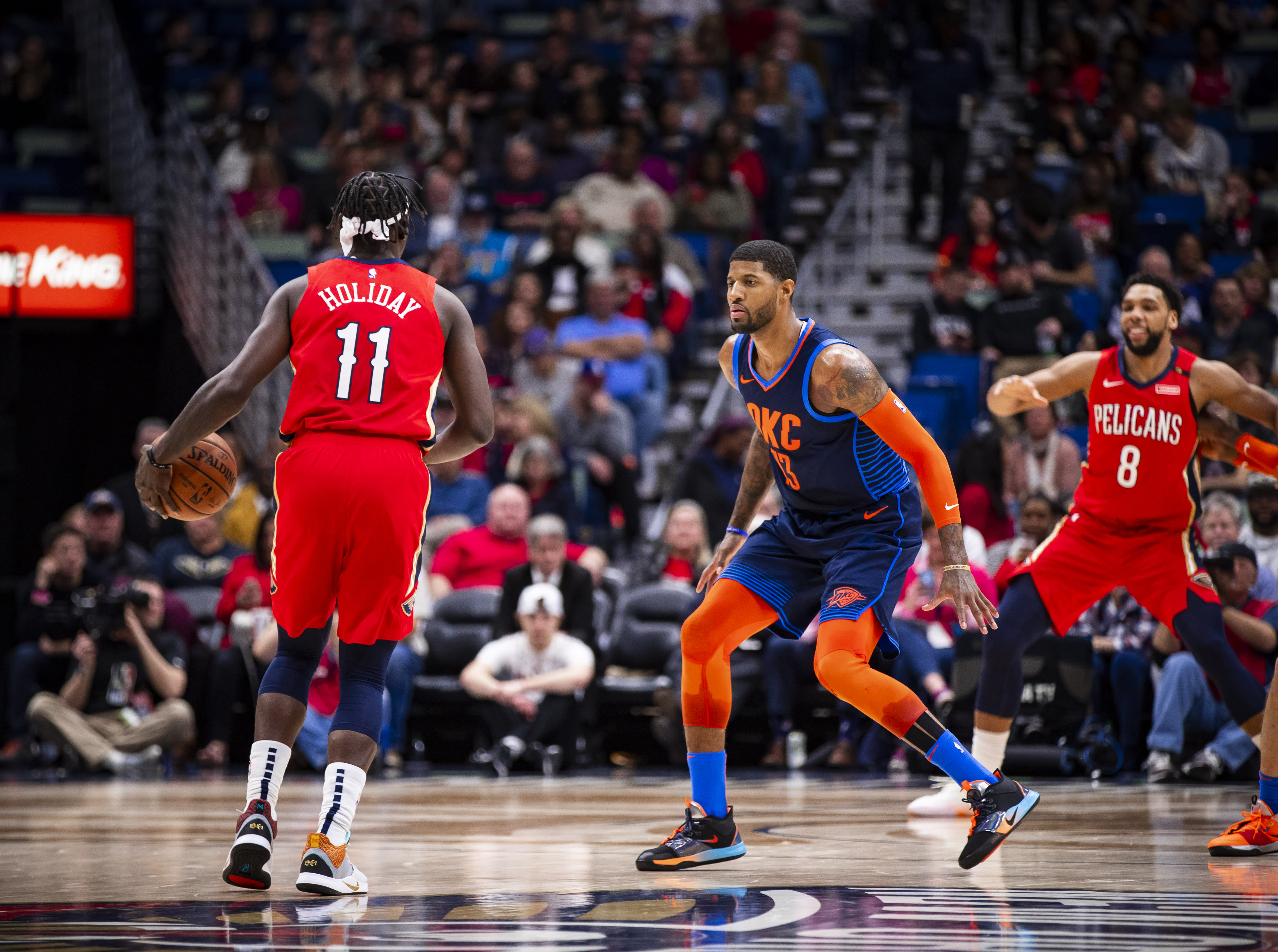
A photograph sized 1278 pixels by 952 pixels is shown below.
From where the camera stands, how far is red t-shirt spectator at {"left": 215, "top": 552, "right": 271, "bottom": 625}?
34.4ft

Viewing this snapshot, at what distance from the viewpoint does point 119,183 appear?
15.2 m

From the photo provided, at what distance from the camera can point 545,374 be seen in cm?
1201

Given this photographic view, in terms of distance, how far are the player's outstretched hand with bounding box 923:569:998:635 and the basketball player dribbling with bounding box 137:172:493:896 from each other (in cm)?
152

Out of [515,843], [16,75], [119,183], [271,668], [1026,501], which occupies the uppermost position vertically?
[16,75]

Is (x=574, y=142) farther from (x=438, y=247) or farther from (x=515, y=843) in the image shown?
(x=515, y=843)

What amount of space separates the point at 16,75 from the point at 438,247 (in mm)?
5404

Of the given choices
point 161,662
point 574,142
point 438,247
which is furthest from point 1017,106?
point 161,662

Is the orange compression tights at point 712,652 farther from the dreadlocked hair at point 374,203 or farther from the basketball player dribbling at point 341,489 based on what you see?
the dreadlocked hair at point 374,203

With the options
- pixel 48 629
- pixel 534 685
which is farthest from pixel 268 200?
pixel 534 685

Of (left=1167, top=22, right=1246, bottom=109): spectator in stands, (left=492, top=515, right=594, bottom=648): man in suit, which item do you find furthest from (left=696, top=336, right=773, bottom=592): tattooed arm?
(left=1167, top=22, right=1246, bottom=109): spectator in stands

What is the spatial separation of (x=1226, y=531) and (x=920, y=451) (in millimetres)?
4863

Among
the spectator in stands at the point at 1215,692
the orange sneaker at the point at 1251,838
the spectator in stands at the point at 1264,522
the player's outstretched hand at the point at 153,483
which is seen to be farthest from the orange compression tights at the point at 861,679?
the spectator in stands at the point at 1264,522

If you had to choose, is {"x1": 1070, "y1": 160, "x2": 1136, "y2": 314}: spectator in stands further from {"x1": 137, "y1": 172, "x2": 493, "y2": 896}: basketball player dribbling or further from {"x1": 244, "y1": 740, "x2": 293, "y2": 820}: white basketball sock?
{"x1": 244, "y1": 740, "x2": 293, "y2": 820}: white basketball sock

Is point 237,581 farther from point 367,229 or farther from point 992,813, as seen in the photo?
point 992,813
